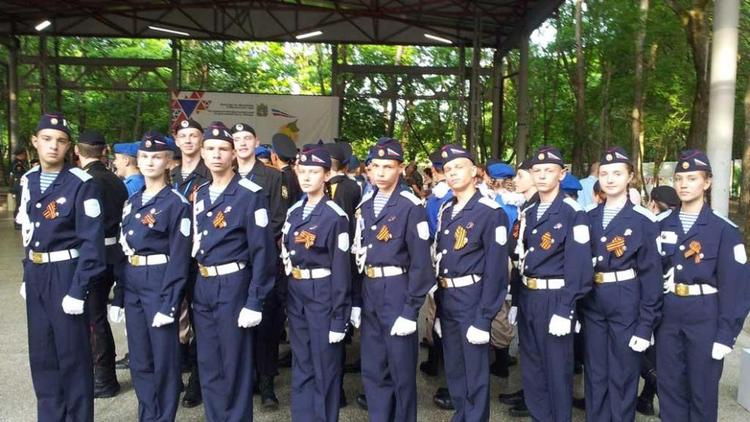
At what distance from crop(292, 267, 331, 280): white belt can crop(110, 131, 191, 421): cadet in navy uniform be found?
641mm

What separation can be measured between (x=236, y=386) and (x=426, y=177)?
7794mm

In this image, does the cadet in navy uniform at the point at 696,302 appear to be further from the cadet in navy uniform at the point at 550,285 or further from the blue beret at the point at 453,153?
the blue beret at the point at 453,153

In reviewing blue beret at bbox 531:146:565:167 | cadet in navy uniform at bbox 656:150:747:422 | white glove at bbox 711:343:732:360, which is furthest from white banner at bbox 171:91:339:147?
white glove at bbox 711:343:732:360

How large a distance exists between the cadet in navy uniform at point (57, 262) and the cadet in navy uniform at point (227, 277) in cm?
60

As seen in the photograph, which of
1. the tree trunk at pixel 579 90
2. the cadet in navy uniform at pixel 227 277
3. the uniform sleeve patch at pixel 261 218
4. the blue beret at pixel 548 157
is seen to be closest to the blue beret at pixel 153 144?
the cadet in navy uniform at pixel 227 277

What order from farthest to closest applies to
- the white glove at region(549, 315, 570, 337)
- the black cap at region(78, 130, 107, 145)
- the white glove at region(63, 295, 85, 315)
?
the black cap at region(78, 130, 107, 145)
the white glove at region(549, 315, 570, 337)
the white glove at region(63, 295, 85, 315)

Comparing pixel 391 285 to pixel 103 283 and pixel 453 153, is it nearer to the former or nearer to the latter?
pixel 453 153

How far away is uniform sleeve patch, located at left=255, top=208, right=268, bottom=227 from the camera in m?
3.32

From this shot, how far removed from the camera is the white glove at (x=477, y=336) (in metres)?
3.25

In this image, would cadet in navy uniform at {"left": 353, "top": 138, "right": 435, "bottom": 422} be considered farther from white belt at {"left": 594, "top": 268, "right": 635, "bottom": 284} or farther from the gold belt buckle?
the gold belt buckle

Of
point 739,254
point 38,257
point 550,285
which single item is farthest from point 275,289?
point 739,254

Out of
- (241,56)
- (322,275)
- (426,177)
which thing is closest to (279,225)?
(322,275)

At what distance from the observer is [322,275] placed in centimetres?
342

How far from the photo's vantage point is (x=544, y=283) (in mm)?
3480
